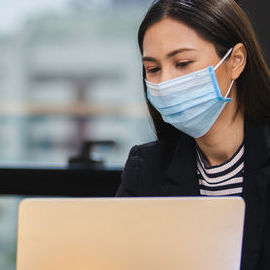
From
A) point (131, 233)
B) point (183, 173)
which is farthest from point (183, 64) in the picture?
point (131, 233)

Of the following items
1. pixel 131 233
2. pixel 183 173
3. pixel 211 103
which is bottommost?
pixel 131 233

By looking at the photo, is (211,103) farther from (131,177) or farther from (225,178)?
(131,177)

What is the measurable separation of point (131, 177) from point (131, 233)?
598 millimetres

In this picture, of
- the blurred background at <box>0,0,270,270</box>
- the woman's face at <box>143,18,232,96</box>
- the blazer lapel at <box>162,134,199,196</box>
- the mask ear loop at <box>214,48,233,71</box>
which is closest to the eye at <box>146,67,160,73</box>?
the woman's face at <box>143,18,232,96</box>

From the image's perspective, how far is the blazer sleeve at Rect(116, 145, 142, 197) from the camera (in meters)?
1.34

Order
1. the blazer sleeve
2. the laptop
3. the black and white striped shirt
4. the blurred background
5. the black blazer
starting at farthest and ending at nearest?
the blurred background
the blazer sleeve
the black and white striped shirt
the black blazer
the laptop

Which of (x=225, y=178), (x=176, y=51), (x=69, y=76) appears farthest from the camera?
(x=69, y=76)

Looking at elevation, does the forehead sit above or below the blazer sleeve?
above

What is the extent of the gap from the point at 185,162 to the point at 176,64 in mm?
286

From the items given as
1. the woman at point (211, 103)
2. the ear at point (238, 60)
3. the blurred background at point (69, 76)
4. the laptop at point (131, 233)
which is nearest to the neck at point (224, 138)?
the woman at point (211, 103)

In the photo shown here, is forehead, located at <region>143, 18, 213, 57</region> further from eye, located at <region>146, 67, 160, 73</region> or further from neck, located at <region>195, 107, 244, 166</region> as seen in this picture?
neck, located at <region>195, 107, 244, 166</region>

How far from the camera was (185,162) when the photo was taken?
1.29 m

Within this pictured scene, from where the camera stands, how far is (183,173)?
127cm

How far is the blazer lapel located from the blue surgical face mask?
97 mm
